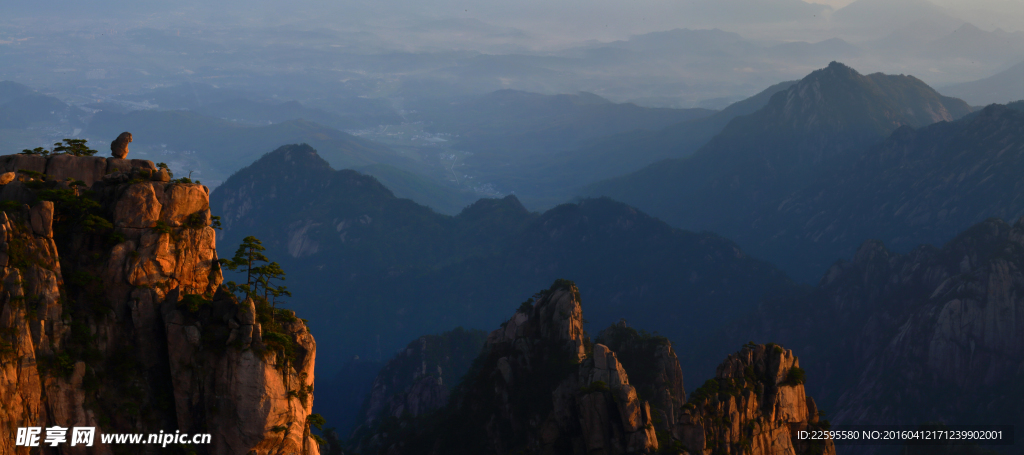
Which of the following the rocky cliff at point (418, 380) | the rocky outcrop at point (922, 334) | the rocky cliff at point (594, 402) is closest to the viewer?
the rocky cliff at point (594, 402)

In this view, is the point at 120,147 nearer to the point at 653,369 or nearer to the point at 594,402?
the point at 594,402

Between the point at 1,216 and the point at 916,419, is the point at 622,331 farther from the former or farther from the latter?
the point at 1,216

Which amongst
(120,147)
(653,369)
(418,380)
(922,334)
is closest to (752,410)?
(653,369)

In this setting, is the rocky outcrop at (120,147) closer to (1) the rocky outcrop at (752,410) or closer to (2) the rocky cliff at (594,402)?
(2) the rocky cliff at (594,402)

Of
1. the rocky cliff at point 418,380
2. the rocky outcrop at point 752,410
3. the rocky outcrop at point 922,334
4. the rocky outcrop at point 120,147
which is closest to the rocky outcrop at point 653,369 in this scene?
the rocky outcrop at point 752,410

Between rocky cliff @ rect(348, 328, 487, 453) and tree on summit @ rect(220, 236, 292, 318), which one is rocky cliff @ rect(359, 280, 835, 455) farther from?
tree on summit @ rect(220, 236, 292, 318)

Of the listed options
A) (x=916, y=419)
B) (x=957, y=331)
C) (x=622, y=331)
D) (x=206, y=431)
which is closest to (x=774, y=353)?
(x=622, y=331)
